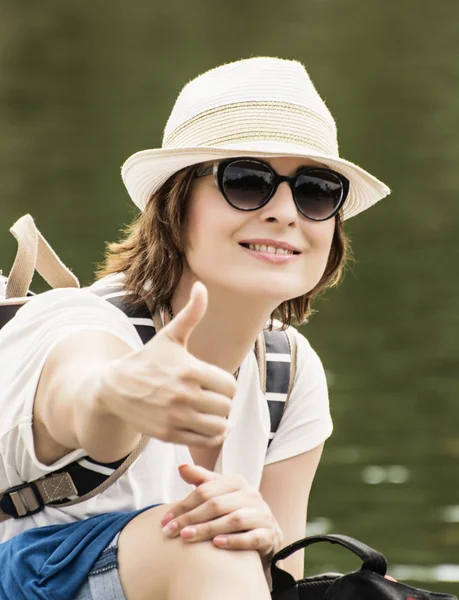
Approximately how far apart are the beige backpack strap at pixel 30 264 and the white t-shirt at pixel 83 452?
129mm

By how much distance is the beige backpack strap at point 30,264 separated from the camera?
1573 millimetres

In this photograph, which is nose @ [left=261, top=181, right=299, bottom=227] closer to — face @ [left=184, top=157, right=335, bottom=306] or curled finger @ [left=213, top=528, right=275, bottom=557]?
face @ [left=184, top=157, right=335, bottom=306]

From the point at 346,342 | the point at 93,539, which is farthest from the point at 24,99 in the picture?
the point at 93,539

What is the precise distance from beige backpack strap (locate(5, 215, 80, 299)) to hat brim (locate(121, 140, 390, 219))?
0.45 ft

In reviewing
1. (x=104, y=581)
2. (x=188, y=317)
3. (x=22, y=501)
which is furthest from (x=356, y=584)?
(x=188, y=317)

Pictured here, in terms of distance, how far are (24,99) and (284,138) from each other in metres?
3.66

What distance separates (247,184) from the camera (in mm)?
1455

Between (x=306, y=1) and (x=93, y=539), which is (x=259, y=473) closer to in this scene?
(x=93, y=539)

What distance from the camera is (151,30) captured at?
5.09 m

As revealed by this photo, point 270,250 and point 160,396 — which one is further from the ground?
point 270,250

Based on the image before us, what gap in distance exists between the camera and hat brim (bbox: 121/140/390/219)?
1.44 metres

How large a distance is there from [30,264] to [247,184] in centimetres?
32

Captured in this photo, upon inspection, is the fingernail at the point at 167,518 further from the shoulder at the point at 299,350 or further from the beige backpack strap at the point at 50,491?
the shoulder at the point at 299,350

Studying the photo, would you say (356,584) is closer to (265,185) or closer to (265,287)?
(265,287)
